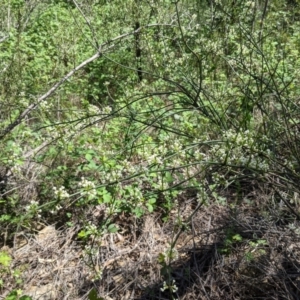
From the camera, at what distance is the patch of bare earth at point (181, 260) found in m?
2.58

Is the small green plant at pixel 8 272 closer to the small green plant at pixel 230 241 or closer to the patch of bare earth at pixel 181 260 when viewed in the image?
the patch of bare earth at pixel 181 260

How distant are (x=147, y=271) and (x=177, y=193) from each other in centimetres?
64

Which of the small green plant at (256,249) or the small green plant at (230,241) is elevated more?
the small green plant at (230,241)

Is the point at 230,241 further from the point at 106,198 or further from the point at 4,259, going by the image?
the point at 4,259

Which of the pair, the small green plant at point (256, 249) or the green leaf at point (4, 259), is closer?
the small green plant at point (256, 249)

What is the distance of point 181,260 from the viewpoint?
2881mm

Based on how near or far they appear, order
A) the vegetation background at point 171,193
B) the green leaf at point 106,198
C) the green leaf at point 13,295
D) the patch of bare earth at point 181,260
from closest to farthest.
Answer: the vegetation background at point 171,193 < the patch of bare earth at point 181,260 < the green leaf at point 13,295 < the green leaf at point 106,198

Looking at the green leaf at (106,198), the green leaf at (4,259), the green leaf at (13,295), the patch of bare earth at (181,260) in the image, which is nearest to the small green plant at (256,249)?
the patch of bare earth at (181,260)

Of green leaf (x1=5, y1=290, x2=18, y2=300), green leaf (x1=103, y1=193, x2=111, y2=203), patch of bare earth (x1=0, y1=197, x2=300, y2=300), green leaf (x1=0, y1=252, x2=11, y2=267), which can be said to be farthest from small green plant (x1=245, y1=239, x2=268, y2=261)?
green leaf (x1=0, y1=252, x2=11, y2=267)

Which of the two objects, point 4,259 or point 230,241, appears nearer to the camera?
point 230,241

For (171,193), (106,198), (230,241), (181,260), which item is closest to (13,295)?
(106,198)

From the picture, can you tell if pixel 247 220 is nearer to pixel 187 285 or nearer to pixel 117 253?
pixel 187 285

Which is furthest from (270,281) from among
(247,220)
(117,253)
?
(117,253)

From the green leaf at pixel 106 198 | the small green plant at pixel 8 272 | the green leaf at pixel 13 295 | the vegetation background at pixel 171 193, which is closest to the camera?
the vegetation background at pixel 171 193
